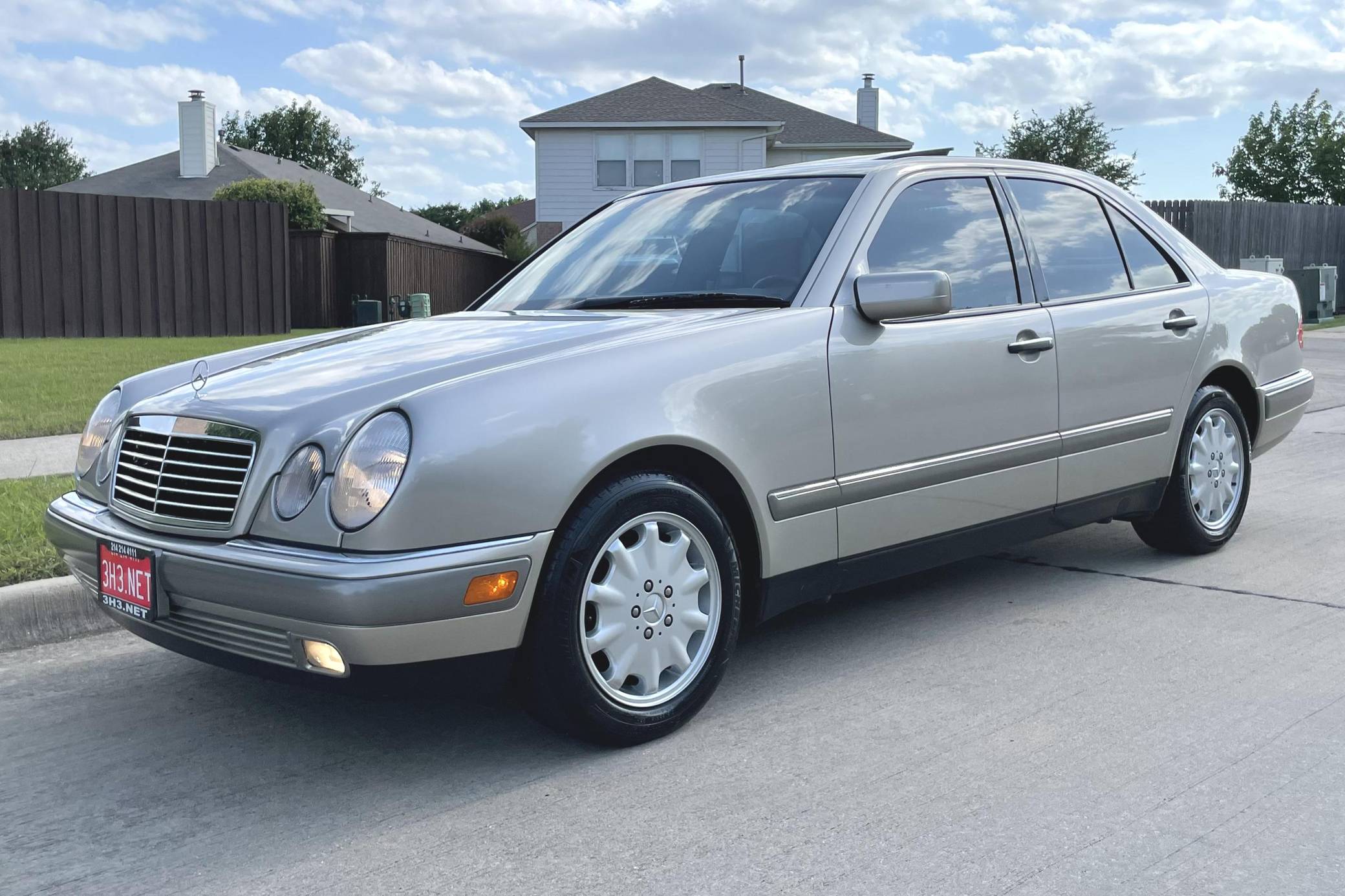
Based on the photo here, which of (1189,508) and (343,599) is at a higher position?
(343,599)

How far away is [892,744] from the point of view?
3514 millimetres

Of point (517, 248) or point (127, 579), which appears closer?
point (127, 579)

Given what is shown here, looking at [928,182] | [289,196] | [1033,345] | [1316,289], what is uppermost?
[289,196]

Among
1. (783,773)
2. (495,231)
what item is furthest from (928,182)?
(495,231)

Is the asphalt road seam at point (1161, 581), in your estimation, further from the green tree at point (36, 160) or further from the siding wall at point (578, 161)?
the green tree at point (36, 160)

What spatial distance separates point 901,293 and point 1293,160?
49106 mm

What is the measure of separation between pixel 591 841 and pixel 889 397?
176 cm

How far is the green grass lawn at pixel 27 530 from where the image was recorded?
4.88 meters

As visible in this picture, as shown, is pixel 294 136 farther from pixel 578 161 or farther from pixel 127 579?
pixel 127 579

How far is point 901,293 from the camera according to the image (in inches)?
155

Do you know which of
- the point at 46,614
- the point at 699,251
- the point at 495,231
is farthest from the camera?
the point at 495,231

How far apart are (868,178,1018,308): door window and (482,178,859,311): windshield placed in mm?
208

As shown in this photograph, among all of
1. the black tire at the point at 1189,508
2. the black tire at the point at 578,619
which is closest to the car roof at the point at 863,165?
the black tire at the point at 1189,508

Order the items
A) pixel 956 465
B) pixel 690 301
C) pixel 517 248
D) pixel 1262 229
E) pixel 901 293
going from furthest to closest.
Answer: pixel 517 248 < pixel 1262 229 < pixel 956 465 < pixel 690 301 < pixel 901 293
